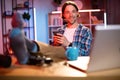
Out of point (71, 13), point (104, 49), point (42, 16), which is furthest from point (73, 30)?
point (42, 16)

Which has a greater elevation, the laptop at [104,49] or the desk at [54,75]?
the laptop at [104,49]

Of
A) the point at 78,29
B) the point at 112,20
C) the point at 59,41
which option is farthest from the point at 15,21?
the point at 112,20

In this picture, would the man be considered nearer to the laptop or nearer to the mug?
the mug

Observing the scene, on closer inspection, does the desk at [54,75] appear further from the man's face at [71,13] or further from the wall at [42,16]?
the wall at [42,16]

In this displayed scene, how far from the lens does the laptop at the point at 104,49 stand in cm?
70

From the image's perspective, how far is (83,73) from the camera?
75 cm

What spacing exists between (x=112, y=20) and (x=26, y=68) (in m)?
3.70

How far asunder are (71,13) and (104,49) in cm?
106

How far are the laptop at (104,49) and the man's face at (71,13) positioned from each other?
102 cm

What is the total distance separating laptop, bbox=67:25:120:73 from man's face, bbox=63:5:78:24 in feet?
3.36

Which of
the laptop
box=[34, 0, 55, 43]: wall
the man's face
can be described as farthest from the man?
box=[34, 0, 55, 43]: wall

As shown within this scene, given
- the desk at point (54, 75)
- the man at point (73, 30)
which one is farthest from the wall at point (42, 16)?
the desk at point (54, 75)

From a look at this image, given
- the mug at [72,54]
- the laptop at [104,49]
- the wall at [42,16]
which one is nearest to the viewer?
the laptop at [104,49]

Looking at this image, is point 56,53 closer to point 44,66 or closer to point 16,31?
point 44,66
